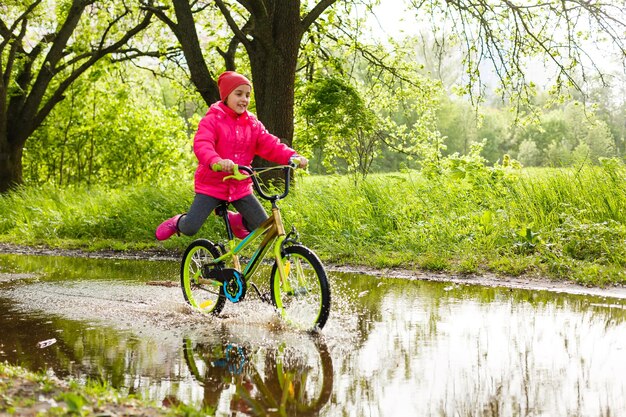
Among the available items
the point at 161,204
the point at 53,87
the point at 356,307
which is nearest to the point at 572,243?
the point at 356,307

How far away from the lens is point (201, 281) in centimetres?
721

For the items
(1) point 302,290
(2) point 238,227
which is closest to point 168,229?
(2) point 238,227

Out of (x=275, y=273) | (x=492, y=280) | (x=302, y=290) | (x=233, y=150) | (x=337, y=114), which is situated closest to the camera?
(x=302, y=290)

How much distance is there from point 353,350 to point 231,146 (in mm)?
2134

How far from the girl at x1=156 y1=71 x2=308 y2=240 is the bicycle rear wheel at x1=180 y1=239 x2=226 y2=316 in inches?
11.9

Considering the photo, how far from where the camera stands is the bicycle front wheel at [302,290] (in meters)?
5.96

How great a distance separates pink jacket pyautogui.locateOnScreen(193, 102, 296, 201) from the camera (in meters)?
6.70

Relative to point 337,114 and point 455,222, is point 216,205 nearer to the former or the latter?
point 455,222

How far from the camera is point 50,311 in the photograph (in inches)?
280

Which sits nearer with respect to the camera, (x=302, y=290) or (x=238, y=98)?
(x=302, y=290)

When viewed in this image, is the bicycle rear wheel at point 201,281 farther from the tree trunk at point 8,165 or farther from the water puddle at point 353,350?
the tree trunk at point 8,165

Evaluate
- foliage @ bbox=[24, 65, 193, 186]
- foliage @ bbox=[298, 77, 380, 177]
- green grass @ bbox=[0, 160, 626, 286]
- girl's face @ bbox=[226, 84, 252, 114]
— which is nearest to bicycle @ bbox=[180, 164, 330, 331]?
girl's face @ bbox=[226, 84, 252, 114]

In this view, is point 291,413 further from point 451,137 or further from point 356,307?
point 451,137

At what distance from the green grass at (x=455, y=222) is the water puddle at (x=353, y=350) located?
55.1 inches
